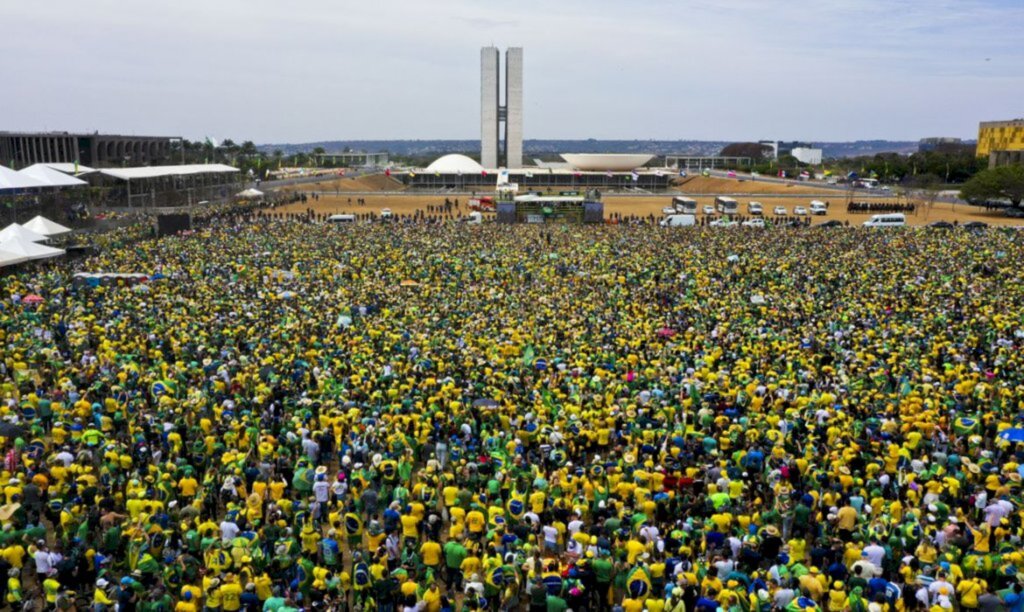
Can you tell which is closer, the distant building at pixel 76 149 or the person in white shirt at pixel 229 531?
the person in white shirt at pixel 229 531

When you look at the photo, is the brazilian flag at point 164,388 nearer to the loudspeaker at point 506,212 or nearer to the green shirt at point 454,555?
the green shirt at point 454,555

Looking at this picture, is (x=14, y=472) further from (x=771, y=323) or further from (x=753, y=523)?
(x=771, y=323)

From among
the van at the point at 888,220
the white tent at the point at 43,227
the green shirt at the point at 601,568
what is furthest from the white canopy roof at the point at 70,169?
the green shirt at the point at 601,568

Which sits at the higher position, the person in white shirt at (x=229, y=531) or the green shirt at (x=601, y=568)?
the person in white shirt at (x=229, y=531)

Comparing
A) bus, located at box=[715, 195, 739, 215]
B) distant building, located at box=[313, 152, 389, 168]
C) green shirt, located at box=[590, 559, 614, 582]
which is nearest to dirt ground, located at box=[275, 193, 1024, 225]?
bus, located at box=[715, 195, 739, 215]

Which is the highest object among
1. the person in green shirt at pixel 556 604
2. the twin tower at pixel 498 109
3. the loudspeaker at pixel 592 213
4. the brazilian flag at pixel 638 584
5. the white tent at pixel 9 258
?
the twin tower at pixel 498 109

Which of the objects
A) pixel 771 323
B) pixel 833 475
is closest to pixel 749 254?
pixel 771 323

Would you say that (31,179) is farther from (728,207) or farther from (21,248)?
(728,207)
